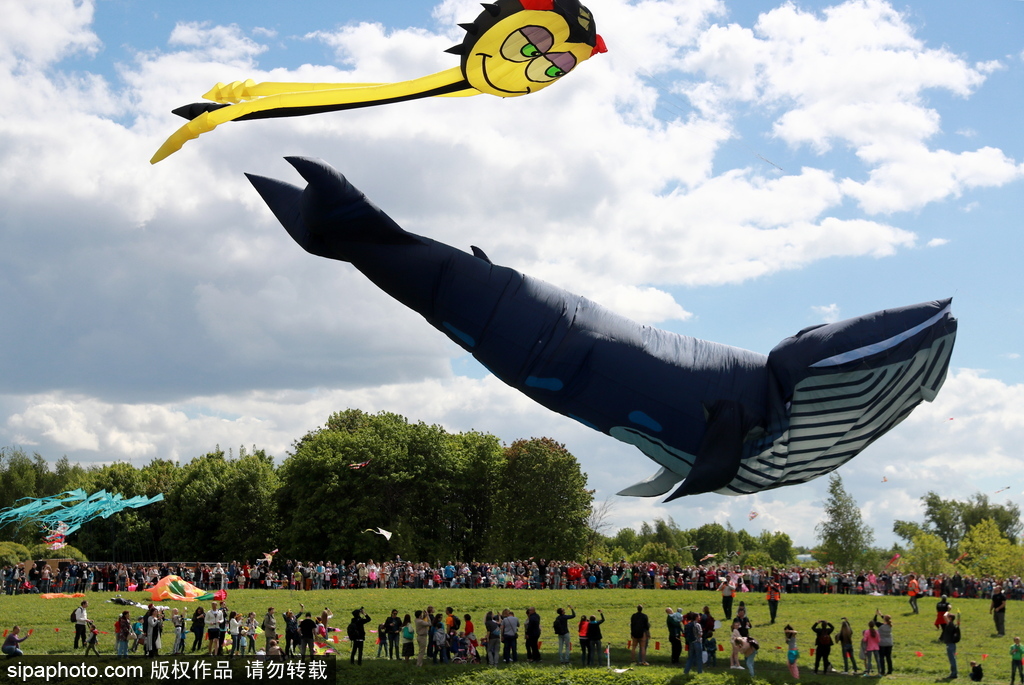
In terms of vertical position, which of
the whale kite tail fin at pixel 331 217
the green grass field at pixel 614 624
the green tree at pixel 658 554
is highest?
the whale kite tail fin at pixel 331 217

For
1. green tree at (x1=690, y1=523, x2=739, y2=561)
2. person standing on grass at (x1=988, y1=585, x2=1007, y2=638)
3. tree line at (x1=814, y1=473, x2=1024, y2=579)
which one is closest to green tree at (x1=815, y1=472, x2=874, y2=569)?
tree line at (x1=814, y1=473, x2=1024, y2=579)

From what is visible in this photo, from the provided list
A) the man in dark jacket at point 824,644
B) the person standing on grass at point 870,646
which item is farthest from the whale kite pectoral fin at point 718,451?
the person standing on grass at point 870,646

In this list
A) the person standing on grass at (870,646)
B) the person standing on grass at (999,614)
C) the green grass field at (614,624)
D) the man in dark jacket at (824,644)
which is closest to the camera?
Result: the green grass field at (614,624)

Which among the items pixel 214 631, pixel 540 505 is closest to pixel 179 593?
pixel 214 631

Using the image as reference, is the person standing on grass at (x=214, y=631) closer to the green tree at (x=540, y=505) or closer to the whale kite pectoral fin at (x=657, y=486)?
the whale kite pectoral fin at (x=657, y=486)

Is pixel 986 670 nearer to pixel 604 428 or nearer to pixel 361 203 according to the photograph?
pixel 604 428

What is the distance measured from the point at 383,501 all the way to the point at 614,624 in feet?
86.2

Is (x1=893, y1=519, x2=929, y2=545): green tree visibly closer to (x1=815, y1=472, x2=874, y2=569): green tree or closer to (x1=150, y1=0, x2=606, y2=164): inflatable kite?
(x1=815, y1=472, x2=874, y2=569): green tree

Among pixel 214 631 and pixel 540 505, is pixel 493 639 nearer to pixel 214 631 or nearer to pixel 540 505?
pixel 214 631

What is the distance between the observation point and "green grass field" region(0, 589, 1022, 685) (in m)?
17.6

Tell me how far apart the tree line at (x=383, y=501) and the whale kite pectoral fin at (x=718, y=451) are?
35264mm

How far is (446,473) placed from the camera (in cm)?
5097

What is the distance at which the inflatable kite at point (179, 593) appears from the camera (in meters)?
28.3

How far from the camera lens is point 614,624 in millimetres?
24312
